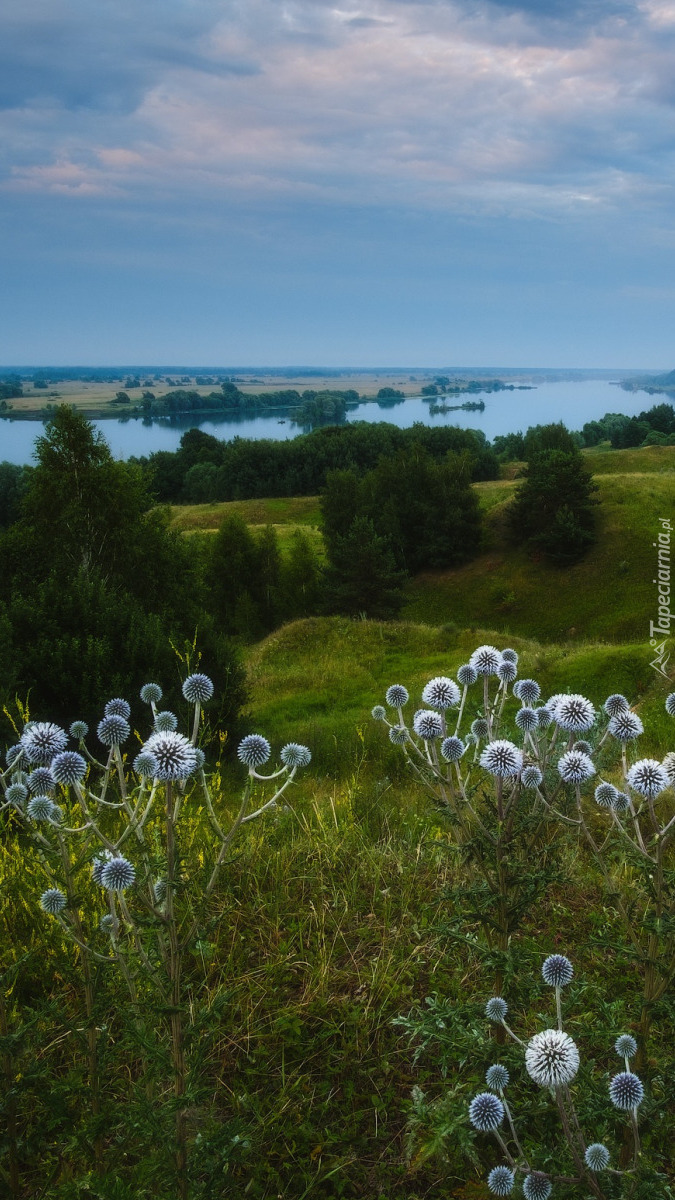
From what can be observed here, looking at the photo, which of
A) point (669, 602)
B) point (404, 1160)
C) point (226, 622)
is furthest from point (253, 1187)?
point (226, 622)

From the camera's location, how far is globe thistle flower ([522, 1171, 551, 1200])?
2.18 m

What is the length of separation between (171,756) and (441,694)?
4.44 ft

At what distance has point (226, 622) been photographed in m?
50.6

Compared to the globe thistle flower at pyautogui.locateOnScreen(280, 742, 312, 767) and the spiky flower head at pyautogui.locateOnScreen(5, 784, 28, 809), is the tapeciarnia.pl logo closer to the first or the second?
the globe thistle flower at pyautogui.locateOnScreen(280, 742, 312, 767)

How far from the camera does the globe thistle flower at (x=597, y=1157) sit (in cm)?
213

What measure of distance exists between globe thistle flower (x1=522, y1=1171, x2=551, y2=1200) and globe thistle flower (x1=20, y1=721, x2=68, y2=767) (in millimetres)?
2176

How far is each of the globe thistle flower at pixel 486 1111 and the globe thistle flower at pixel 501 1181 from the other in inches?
5.0

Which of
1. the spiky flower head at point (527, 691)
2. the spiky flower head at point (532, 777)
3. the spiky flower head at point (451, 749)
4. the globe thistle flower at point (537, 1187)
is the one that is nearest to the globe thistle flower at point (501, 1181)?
the globe thistle flower at point (537, 1187)

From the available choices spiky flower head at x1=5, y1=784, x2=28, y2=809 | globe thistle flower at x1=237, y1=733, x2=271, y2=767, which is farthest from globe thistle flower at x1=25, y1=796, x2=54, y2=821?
globe thistle flower at x1=237, y1=733, x2=271, y2=767

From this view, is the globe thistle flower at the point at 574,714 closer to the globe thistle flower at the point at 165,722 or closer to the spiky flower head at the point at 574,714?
the spiky flower head at the point at 574,714

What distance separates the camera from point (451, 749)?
3217 mm

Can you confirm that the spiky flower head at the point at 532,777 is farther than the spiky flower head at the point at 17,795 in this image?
Yes

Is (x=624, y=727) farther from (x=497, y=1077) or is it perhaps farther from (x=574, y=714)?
(x=497, y=1077)

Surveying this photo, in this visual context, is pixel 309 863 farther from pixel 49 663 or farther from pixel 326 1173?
pixel 49 663
